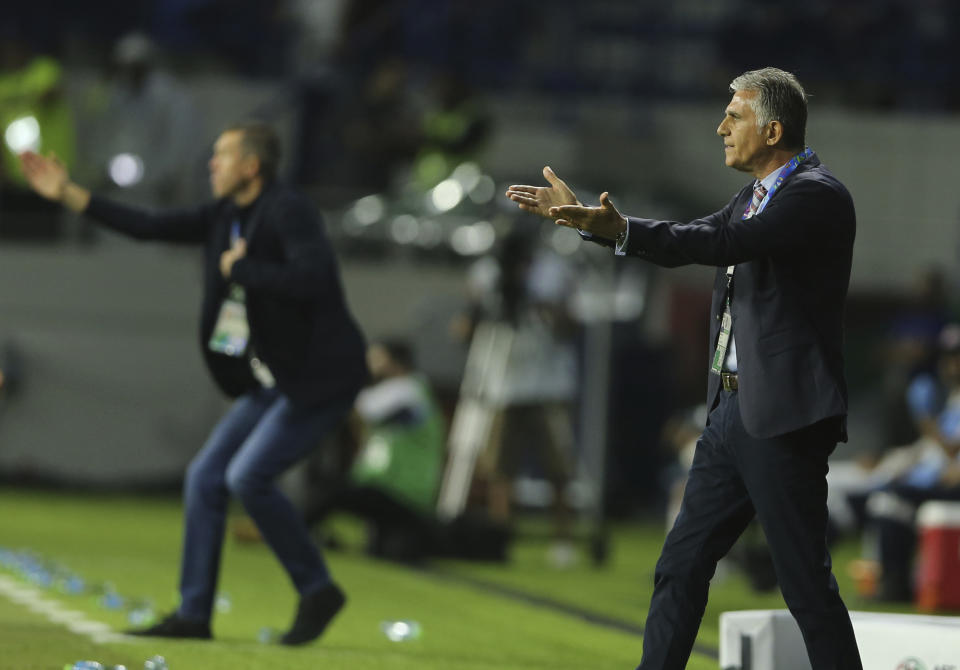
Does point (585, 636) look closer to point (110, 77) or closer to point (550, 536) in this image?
point (550, 536)

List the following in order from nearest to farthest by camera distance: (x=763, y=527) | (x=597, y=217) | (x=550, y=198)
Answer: (x=597, y=217) < (x=550, y=198) < (x=763, y=527)

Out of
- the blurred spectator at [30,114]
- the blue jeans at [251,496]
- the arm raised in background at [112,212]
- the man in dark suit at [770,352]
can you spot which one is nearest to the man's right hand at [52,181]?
the arm raised in background at [112,212]

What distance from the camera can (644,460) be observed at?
16.2 m

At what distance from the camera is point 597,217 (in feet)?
14.4

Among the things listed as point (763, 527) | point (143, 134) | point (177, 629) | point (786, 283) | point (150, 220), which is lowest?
point (177, 629)

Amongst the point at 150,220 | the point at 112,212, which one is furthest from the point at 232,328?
the point at 112,212

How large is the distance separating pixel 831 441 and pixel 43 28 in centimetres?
1654

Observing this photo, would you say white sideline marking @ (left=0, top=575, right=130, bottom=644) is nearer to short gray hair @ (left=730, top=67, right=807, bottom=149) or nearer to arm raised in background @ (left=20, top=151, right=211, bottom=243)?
arm raised in background @ (left=20, top=151, right=211, bottom=243)

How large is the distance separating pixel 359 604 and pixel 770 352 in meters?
4.49

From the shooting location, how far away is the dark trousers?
4508 millimetres

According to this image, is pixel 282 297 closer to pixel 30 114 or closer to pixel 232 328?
pixel 232 328

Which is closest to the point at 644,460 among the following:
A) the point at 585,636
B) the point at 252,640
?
the point at 585,636

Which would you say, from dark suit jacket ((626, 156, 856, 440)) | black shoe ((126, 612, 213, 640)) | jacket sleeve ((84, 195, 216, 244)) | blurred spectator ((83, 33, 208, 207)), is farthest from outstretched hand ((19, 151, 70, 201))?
blurred spectator ((83, 33, 208, 207))

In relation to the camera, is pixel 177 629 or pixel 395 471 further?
pixel 395 471
